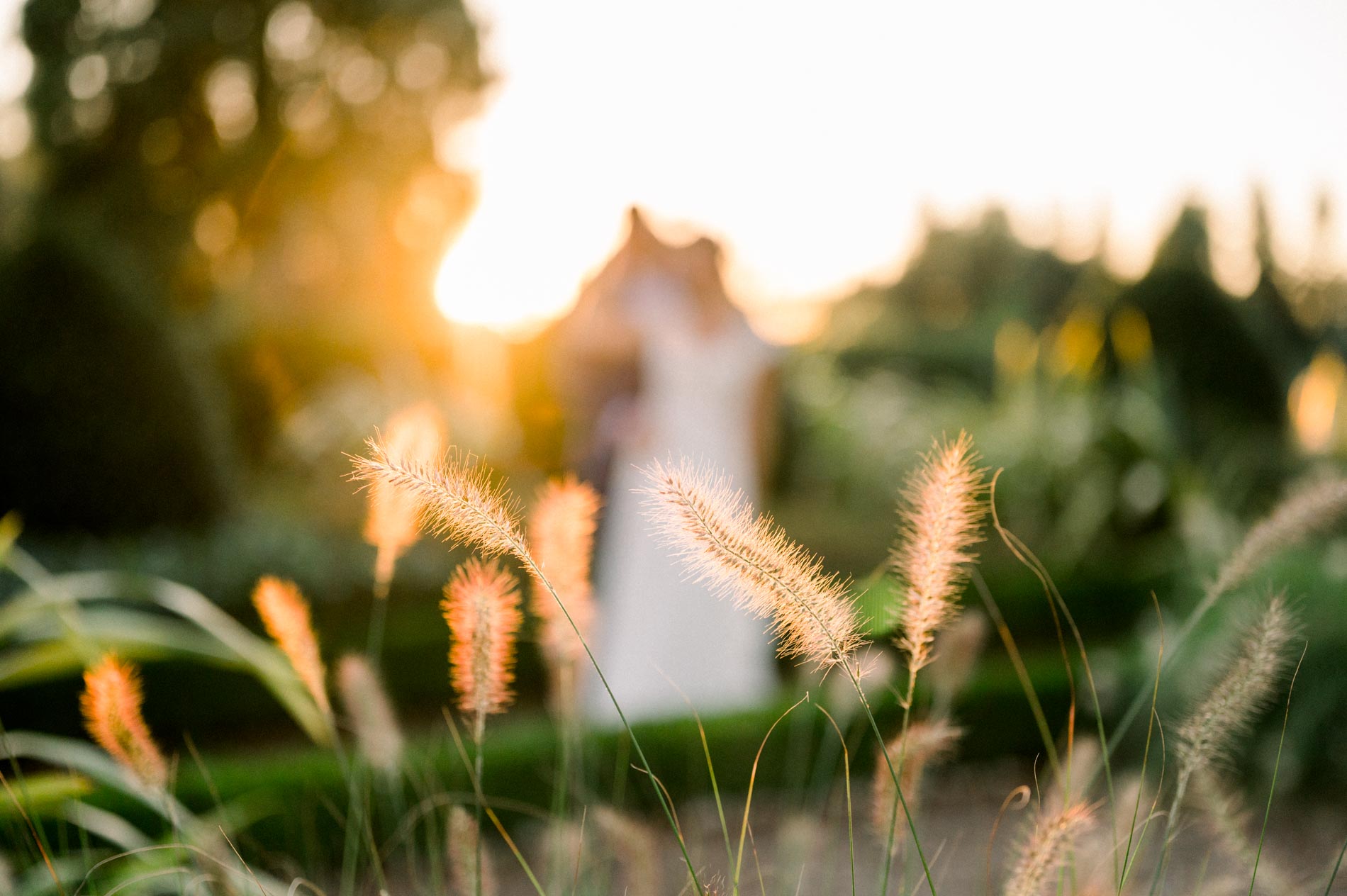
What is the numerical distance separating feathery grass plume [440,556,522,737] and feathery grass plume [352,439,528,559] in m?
0.10

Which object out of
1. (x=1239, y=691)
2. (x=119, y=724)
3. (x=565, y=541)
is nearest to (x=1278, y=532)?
(x=1239, y=691)

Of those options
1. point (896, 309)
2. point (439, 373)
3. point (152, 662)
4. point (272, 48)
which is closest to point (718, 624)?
point (152, 662)

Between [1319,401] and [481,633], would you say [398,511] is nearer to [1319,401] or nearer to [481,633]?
[481,633]

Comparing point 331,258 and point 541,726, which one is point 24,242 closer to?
point 541,726

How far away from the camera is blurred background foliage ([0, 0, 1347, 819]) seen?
5.86m

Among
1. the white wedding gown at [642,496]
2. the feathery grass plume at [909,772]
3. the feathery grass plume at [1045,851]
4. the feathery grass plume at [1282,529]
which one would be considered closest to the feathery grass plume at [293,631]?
the feathery grass plume at [909,772]

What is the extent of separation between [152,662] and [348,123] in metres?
13.4

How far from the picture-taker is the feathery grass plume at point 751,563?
2.83ft

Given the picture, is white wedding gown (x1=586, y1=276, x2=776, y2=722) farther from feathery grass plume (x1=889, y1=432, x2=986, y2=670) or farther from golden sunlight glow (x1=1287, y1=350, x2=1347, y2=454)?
feathery grass plume (x1=889, y1=432, x2=986, y2=670)

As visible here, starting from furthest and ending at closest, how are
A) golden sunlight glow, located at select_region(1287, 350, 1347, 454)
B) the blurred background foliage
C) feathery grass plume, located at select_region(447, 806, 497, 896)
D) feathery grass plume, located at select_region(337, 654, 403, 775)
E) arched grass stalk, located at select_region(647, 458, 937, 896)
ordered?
the blurred background foliage < golden sunlight glow, located at select_region(1287, 350, 1347, 454) < feathery grass plume, located at select_region(337, 654, 403, 775) < feathery grass plume, located at select_region(447, 806, 497, 896) < arched grass stalk, located at select_region(647, 458, 937, 896)

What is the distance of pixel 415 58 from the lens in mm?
16000

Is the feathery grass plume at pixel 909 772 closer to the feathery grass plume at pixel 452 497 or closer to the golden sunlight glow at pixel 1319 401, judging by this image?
the feathery grass plume at pixel 452 497

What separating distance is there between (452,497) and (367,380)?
13.7 meters

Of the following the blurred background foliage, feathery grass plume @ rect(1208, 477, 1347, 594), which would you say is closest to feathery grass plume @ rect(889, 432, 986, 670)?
the blurred background foliage
